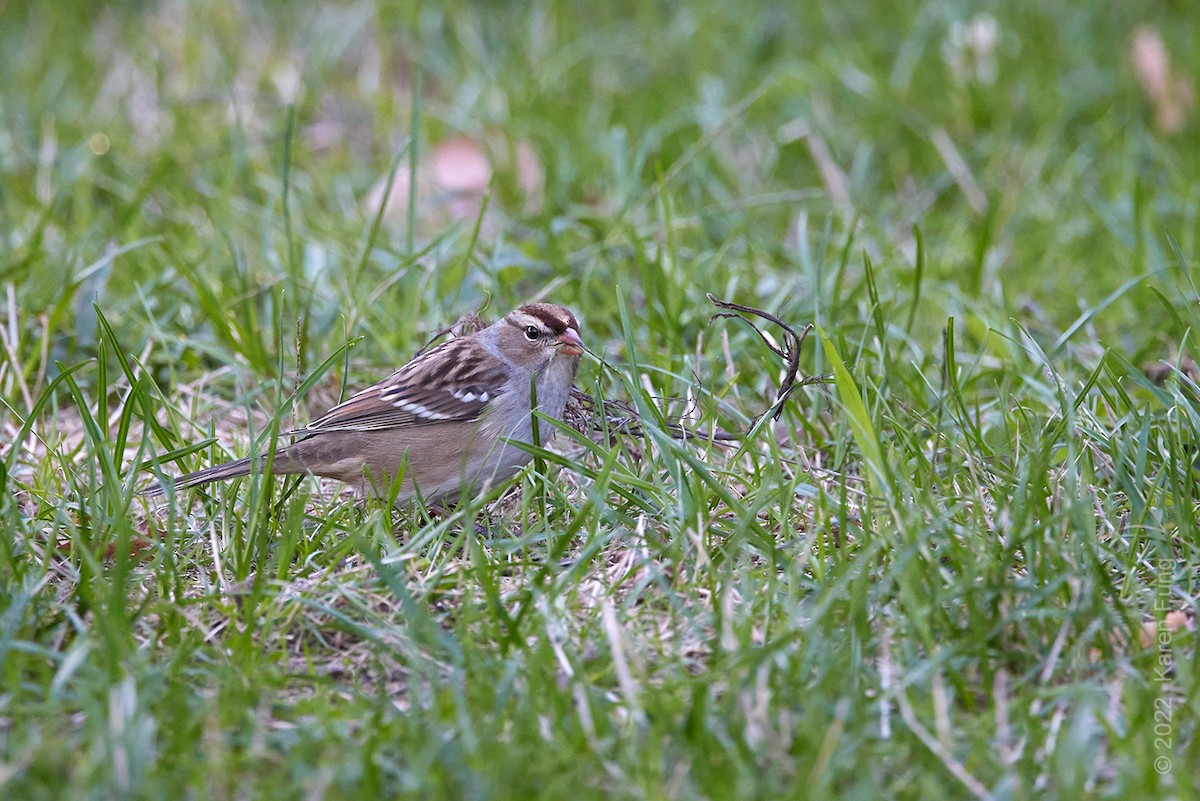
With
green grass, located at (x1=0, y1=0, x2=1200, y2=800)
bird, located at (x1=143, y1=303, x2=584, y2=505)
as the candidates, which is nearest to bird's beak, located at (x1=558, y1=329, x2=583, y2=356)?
bird, located at (x1=143, y1=303, x2=584, y2=505)

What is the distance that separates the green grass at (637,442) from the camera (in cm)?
233

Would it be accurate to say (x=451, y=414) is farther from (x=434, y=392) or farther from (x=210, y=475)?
(x=210, y=475)

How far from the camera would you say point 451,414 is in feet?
12.0

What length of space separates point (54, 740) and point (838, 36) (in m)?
5.73

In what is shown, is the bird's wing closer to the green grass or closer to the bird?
the bird

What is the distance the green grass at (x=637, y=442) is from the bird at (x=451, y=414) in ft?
0.34

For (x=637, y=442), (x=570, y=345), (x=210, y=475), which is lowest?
(x=637, y=442)

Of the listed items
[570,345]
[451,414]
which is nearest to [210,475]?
[451,414]

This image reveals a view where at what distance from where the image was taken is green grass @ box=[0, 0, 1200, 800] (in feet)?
7.64

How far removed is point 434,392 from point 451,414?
89 millimetres

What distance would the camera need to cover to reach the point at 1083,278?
492 centimetres

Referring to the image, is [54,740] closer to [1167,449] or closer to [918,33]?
[1167,449]

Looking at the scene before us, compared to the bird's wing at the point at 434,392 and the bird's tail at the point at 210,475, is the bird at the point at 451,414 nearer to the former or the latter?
the bird's wing at the point at 434,392

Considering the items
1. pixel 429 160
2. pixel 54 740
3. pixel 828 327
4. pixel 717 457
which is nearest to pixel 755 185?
pixel 429 160
